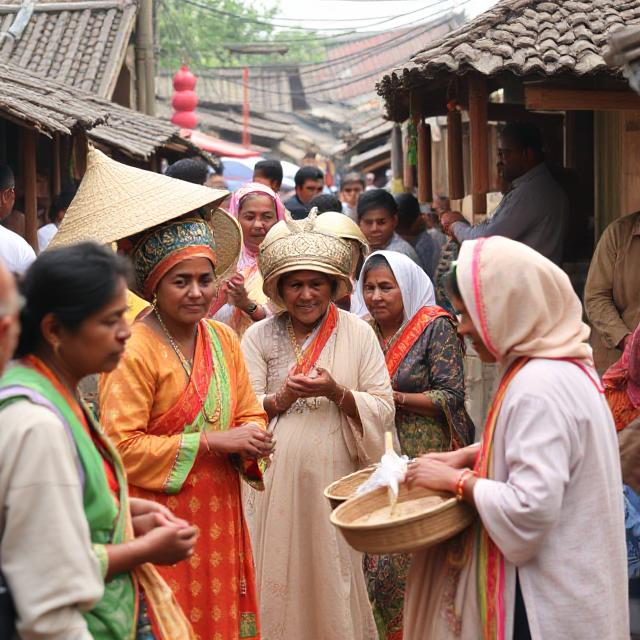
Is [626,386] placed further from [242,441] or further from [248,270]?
[248,270]

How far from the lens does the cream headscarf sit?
3465 millimetres

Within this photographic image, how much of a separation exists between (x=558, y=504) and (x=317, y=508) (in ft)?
6.69

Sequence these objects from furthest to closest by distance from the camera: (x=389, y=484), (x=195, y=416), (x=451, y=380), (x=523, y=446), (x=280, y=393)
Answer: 1. (x=451, y=380)
2. (x=280, y=393)
3. (x=195, y=416)
4. (x=389, y=484)
5. (x=523, y=446)

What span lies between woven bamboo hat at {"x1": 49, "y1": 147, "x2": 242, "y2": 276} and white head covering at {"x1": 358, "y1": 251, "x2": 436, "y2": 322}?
1.61 meters

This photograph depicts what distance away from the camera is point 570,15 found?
832 cm

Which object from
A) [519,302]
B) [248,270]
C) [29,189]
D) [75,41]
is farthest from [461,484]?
[75,41]

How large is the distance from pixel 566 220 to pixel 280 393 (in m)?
4.09

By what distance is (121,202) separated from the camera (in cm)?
440

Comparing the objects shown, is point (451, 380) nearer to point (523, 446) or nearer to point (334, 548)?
point (334, 548)

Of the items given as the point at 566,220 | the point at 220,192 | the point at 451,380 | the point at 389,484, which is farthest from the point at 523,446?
the point at 566,220

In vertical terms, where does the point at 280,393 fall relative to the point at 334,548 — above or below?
above

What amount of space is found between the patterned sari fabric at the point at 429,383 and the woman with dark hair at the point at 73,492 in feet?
8.87

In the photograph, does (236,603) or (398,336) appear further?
(398,336)

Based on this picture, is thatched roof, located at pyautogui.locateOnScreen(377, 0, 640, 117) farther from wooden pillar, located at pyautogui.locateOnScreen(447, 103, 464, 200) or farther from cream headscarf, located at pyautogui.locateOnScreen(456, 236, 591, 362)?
cream headscarf, located at pyautogui.locateOnScreen(456, 236, 591, 362)
